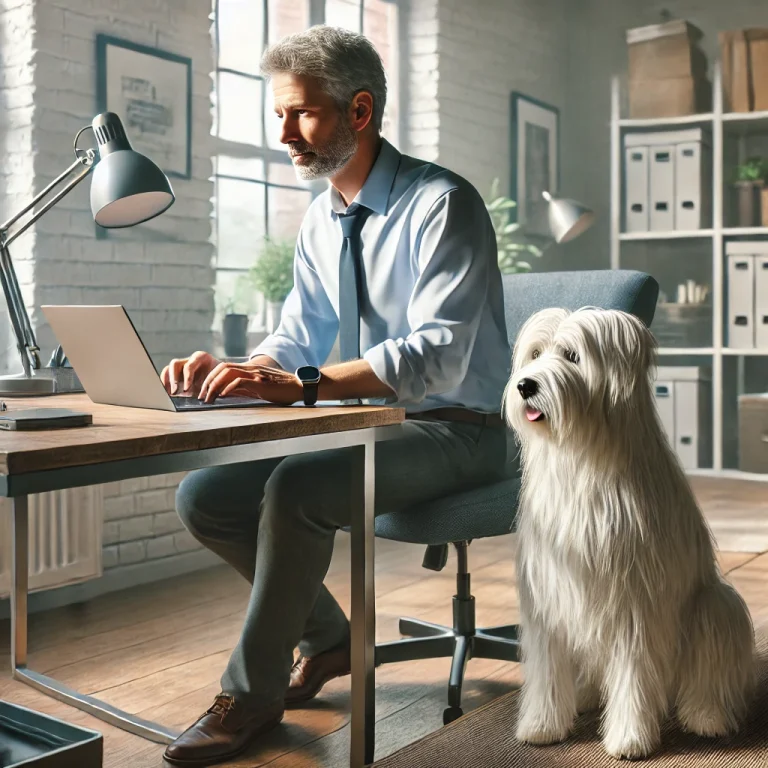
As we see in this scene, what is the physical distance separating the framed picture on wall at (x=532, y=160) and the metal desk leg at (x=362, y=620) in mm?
3681

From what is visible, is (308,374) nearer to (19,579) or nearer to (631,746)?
(631,746)

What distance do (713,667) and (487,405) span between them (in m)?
0.63

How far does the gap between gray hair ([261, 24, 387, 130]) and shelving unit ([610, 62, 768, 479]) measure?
3.58m

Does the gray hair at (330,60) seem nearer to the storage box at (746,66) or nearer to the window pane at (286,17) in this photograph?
the window pane at (286,17)

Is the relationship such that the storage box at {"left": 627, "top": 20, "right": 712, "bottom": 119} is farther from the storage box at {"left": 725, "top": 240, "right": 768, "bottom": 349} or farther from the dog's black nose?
the dog's black nose

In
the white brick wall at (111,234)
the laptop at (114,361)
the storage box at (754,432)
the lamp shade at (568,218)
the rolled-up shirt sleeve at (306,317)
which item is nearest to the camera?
the laptop at (114,361)

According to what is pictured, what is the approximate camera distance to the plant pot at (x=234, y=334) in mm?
3333

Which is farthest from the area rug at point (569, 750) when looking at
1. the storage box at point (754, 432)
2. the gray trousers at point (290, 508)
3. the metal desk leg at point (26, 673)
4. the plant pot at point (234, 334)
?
the storage box at point (754, 432)

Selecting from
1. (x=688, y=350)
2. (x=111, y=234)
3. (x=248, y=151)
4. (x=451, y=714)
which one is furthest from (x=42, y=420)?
(x=688, y=350)

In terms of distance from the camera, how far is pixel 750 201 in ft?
16.8

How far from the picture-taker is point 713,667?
162 cm

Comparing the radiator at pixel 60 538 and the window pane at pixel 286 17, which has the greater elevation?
the window pane at pixel 286 17

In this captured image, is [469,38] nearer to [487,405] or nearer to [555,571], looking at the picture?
[487,405]

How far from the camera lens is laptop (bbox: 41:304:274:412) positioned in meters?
1.44
